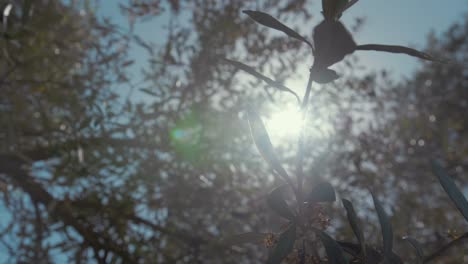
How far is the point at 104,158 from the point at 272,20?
260cm

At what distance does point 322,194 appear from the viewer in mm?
1011

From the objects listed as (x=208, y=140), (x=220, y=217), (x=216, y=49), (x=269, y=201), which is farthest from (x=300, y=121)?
(x=216, y=49)

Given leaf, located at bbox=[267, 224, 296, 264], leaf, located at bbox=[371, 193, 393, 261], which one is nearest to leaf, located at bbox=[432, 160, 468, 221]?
leaf, located at bbox=[371, 193, 393, 261]

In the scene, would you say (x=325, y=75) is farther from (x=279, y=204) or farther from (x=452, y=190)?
(x=452, y=190)

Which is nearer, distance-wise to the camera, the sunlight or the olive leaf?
the olive leaf

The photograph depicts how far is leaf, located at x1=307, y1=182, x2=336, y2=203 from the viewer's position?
1.00 m

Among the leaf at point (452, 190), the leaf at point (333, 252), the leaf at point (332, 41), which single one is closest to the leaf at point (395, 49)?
the leaf at point (332, 41)

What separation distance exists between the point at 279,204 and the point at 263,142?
16 cm

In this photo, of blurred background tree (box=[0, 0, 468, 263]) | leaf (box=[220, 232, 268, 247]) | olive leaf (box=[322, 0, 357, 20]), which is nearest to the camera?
olive leaf (box=[322, 0, 357, 20])

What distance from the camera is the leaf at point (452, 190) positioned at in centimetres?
108

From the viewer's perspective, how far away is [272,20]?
1.05 meters

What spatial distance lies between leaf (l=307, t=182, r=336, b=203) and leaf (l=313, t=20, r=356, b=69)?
12.0 inches

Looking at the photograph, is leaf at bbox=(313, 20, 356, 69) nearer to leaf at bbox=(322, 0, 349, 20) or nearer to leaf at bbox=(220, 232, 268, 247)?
leaf at bbox=(322, 0, 349, 20)

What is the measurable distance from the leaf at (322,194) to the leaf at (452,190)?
0.35 metres
